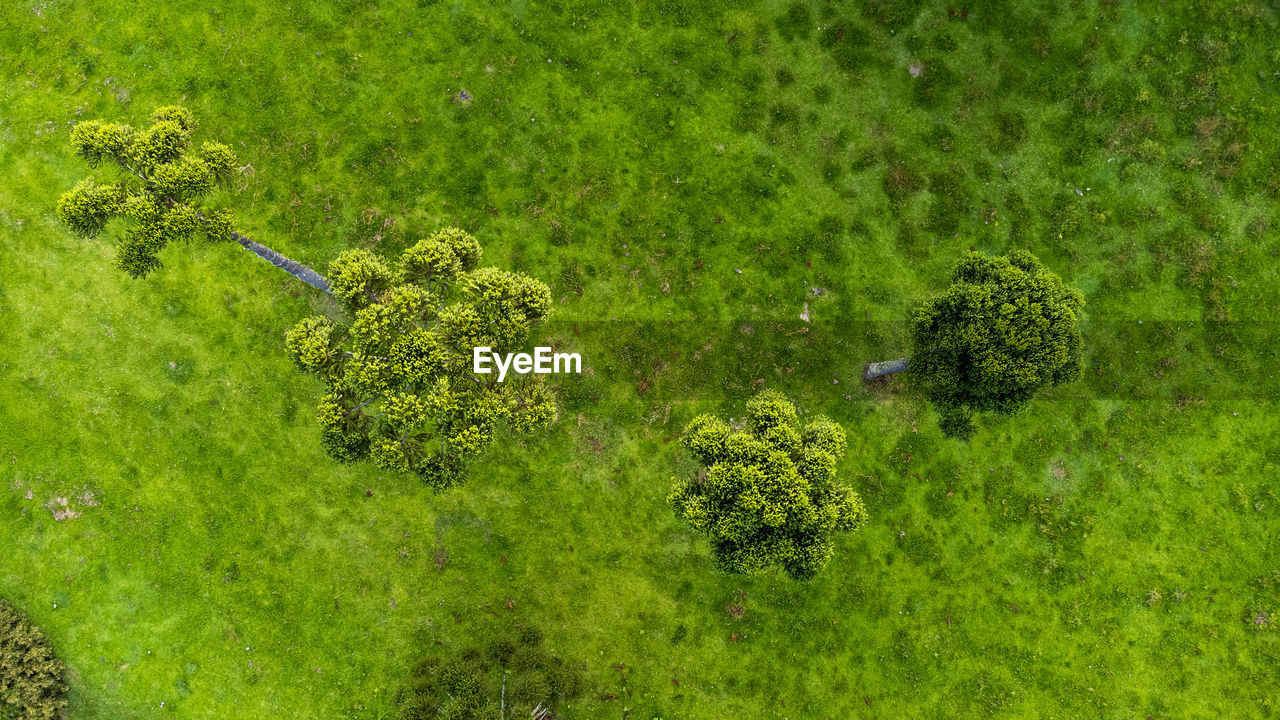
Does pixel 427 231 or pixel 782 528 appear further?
pixel 427 231

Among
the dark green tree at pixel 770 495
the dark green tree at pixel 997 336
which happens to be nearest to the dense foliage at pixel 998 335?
the dark green tree at pixel 997 336

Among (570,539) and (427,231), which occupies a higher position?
(427,231)

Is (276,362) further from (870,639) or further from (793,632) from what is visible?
(870,639)

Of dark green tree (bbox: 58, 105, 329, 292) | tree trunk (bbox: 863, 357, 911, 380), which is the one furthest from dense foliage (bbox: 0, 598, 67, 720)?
tree trunk (bbox: 863, 357, 911, 380)

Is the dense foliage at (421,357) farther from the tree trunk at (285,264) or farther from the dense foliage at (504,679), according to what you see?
the dense foliage at (504,679)

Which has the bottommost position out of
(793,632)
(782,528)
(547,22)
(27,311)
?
(793,632)

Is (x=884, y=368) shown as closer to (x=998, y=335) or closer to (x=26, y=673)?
(x=998, y=335)

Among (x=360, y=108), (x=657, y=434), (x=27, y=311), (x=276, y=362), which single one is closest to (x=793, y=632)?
(x=657, y=434)
